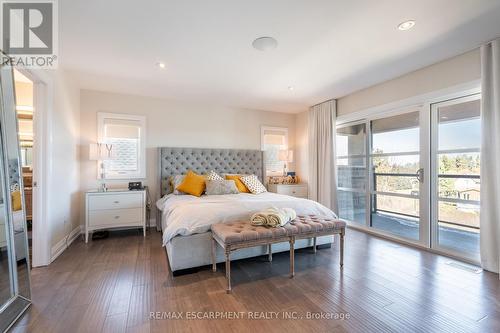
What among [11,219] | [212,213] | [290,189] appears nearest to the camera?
[11,219]

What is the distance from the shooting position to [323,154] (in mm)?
4500

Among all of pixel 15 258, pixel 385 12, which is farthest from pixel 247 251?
pixel 385 12

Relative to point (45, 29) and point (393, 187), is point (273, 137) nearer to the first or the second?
point (393, 187)

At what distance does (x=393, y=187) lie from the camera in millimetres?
3557

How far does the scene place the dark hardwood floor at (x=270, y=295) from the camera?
158 centimetres

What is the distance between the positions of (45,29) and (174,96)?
209 centimetres

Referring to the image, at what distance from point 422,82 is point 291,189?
9.24 feet

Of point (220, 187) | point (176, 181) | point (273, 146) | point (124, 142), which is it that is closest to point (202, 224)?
point (220, 187)

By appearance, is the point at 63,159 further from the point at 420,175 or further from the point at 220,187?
the point at 420,175

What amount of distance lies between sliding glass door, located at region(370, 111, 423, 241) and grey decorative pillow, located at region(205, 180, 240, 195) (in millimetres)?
2416

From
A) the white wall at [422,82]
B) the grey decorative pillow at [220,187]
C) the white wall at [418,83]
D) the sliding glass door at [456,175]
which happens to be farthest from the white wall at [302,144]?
the sliding glass door at [456,175]

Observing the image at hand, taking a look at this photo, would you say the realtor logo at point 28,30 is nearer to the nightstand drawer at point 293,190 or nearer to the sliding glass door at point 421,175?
the nightstand drawer at point 293,190

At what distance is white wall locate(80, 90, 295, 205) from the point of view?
149 inches

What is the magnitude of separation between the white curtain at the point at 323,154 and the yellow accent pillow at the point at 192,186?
2.41 m
